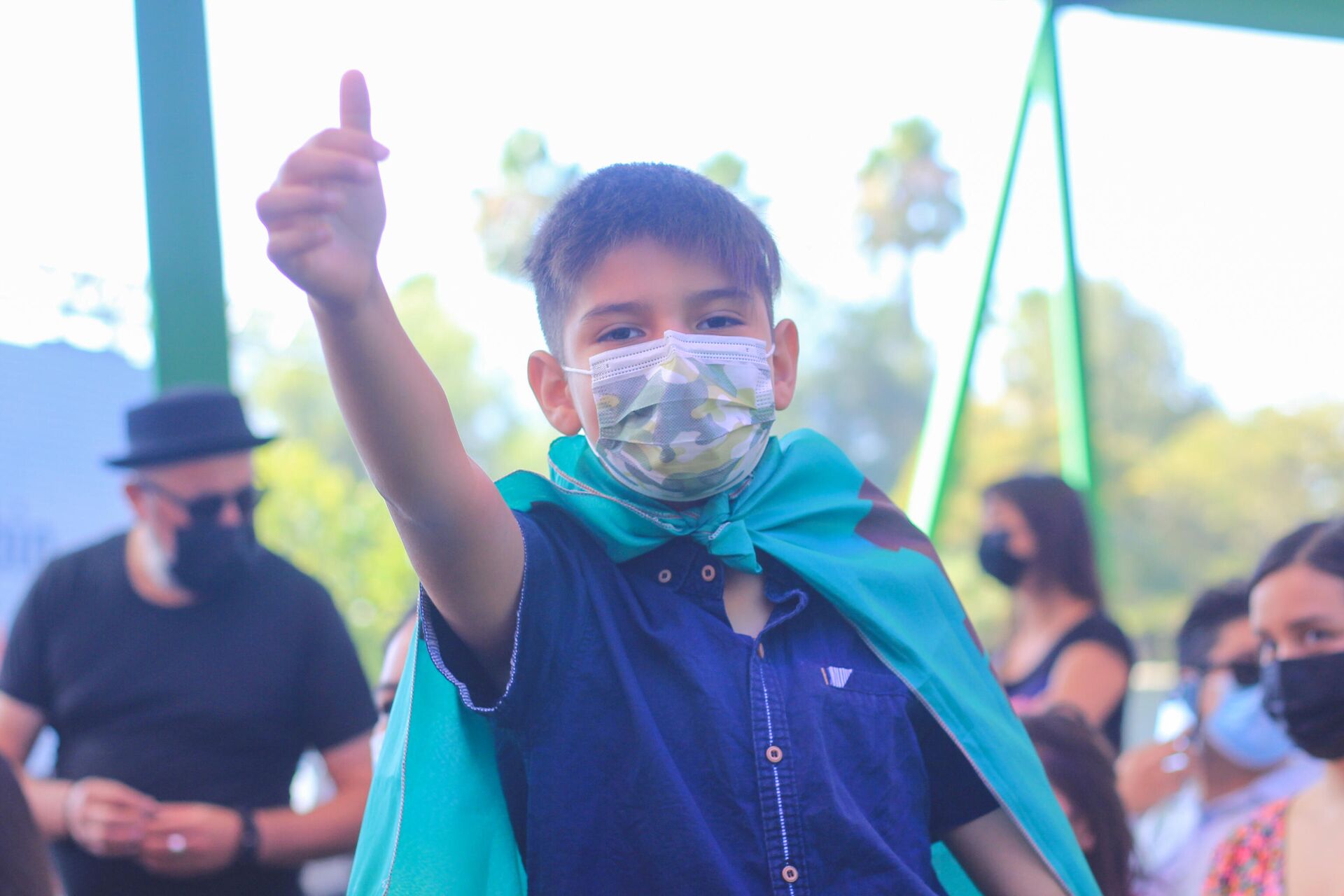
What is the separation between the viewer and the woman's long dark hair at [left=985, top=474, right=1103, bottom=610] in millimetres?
3430

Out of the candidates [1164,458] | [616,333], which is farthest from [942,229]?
[616,333]

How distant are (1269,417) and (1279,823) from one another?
21.0 meters

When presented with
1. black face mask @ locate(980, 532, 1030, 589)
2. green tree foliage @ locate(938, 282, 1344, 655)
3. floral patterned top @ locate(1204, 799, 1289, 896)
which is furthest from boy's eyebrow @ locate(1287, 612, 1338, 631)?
green tree foliage @ locate(938, 282, 1344, 655)

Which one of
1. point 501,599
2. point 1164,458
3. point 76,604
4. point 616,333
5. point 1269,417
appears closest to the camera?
point 501,599

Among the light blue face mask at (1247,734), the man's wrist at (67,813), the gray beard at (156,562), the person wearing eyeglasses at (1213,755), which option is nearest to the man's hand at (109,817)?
the man's wrist at (67,813)

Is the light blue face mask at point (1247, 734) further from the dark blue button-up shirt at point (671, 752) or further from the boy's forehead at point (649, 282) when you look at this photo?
the boy's forehead at point (649, 282)

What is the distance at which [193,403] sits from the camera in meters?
2.92

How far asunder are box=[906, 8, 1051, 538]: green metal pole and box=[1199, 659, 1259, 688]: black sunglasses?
219cm

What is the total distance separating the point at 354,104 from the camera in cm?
106

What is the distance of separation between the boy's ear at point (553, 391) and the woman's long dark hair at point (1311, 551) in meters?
1.59

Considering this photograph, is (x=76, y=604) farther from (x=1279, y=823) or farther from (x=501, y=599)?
(x=1279, y=823)

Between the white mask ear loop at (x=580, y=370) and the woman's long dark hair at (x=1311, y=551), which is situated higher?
the white mask ear loop at (x=580, y=370)

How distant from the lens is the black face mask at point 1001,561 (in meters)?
3.55

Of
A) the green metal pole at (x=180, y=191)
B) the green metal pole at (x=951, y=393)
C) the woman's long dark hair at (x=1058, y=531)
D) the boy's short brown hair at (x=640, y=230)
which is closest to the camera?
the boy's short brown hair at (x=640, y=230)
